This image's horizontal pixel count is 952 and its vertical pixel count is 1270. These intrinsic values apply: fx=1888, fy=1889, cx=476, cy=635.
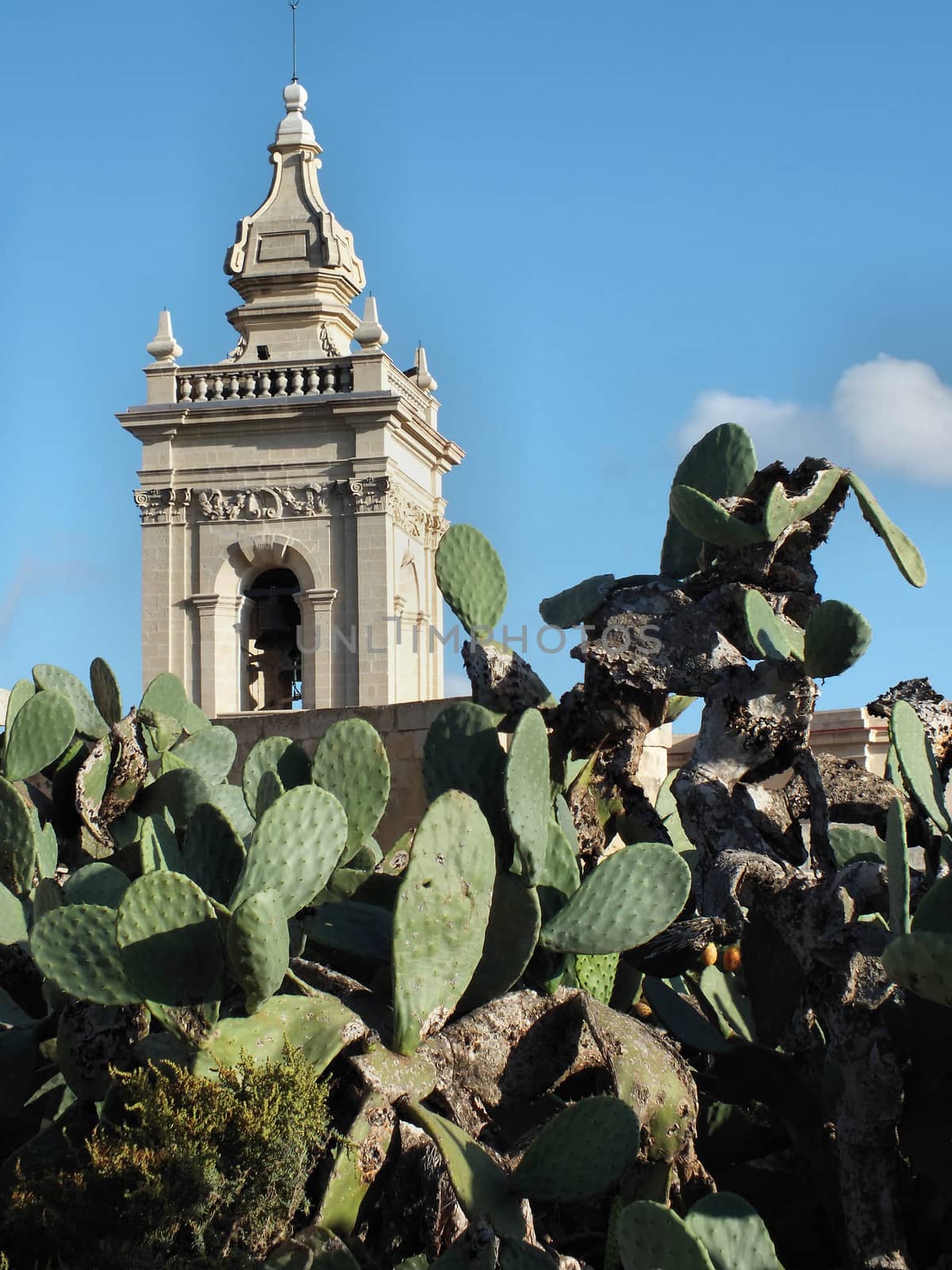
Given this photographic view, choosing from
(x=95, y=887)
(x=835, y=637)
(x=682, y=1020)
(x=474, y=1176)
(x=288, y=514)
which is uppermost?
(x=288, y=514)

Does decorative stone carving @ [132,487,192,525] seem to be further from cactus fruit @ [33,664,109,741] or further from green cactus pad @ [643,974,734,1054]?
green cactus pad @ [643,974,734,1054]

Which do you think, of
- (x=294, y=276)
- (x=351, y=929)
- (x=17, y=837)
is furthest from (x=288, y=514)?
(x=351, y=929)

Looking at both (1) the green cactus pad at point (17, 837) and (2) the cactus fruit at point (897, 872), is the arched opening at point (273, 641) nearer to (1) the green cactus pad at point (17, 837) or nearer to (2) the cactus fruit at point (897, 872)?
(1) the green cactus pad at point (17, 837)

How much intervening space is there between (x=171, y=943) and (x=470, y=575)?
2.14 m

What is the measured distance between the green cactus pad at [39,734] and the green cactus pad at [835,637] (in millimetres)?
2304

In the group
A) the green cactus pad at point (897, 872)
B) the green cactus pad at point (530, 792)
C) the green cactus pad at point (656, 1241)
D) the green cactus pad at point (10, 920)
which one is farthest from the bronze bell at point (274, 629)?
the green cactus pad at point (656, 1241)

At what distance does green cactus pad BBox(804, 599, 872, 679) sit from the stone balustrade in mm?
25512

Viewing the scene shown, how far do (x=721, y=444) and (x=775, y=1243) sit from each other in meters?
2.38

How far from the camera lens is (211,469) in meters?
30.6

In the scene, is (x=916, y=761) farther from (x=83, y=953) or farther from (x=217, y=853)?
(x=83, y=953)

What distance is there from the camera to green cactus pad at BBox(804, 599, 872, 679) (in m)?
5.00

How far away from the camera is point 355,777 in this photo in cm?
494

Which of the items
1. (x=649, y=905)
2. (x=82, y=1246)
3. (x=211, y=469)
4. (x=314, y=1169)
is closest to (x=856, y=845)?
(x=649, y=905)

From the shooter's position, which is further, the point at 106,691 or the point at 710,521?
the point at 106,691
